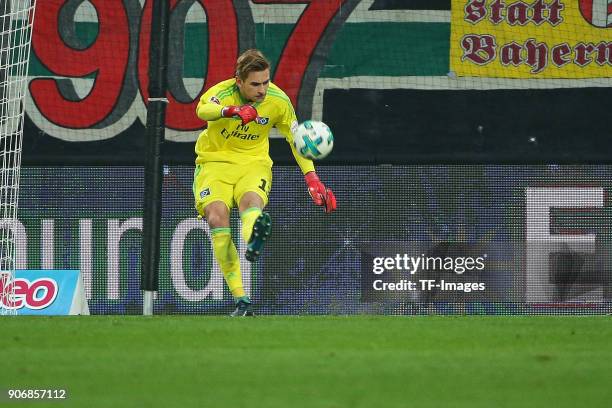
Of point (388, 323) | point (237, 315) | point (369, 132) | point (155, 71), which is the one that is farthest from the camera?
point (369, 132)

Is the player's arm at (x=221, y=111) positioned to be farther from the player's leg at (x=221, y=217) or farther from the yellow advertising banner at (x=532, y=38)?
the yellow advertising banner at (x=532, y=38)

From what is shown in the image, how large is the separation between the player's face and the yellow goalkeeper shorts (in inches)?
22.4

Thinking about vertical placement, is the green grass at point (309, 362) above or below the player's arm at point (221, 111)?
below

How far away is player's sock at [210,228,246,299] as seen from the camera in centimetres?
991

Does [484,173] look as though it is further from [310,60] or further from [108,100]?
[108,100]

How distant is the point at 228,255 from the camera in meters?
10.0

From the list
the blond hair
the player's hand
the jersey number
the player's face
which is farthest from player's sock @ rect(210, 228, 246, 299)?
the blond hair

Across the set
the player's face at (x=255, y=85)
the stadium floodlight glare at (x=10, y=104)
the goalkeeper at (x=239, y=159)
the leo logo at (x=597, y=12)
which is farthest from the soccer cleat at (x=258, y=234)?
the leo logo at (x=597, y=12)

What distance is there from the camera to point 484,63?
487 inches

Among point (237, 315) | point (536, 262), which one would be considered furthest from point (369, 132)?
point (237, 315)

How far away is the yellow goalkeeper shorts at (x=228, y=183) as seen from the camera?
10.1m

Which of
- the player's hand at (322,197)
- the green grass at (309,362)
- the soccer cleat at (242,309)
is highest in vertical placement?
the player's hand at (322,197)

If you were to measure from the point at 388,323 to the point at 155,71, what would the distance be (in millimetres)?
3697

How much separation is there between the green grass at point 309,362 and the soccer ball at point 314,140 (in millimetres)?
1315
